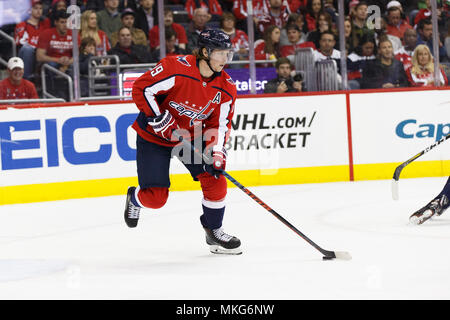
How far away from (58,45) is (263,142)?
197 cm

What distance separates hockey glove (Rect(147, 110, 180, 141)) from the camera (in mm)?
3883

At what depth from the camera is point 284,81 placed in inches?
287

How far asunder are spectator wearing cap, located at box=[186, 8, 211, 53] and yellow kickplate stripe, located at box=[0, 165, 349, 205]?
1230mm

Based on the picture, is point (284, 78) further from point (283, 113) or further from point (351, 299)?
point (351, 299)

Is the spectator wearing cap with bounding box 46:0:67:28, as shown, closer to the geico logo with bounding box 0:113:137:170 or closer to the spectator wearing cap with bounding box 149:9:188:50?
Result: the spectator wearing cap with bounding box 149:9:188:50

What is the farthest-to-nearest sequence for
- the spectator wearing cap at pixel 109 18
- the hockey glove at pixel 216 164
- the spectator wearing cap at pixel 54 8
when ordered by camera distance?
the spectator wearing cap at pixel 109 18
the spectator wearing cap at pixel 54 8
the hockey glove at pixel 216 164

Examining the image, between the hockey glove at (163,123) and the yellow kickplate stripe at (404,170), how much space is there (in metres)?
3.73

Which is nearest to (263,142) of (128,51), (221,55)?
(128,51)

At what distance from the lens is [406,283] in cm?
321

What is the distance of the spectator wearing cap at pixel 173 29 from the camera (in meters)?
7.09

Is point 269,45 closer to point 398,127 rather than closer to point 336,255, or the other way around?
point 398,127

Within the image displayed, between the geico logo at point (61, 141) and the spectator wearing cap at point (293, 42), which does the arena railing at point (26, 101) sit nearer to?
the geico logo at point (61, 141)

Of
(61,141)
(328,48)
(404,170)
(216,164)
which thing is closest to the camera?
(216,164)
